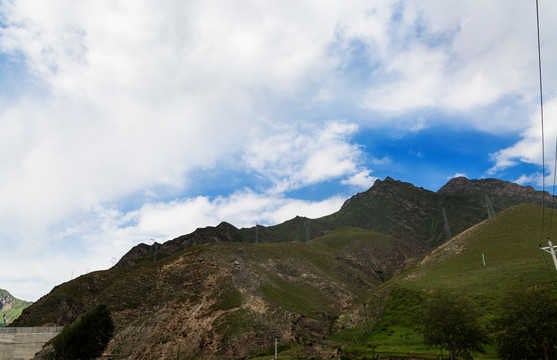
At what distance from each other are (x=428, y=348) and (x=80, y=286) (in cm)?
11590

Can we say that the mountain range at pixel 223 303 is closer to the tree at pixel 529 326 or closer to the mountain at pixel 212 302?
the mountain at pixel 212 302

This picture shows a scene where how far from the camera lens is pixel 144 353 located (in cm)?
7788

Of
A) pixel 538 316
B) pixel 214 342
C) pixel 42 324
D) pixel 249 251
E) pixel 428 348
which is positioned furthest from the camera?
pixel 249 251

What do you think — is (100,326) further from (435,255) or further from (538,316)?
(435,255)

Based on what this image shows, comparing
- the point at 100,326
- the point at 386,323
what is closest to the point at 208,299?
the point at 100,326

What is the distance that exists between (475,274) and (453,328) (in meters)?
52.3

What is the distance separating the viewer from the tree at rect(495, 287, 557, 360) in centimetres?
3894

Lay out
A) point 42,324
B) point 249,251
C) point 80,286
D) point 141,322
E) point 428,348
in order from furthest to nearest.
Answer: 1. point 249,251
2. point 80,286
3. point 42,324
4. point 141,322
5. point 428,348

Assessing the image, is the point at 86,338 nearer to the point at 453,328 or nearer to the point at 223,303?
the point at 223,303

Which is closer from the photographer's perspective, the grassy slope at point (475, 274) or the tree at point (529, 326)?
the tree at point (529, 326)

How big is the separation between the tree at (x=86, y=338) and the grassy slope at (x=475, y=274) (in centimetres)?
5540

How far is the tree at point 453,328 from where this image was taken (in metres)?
46.8

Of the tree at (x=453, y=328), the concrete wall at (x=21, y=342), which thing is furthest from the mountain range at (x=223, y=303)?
the tree at (x=453, y=328)

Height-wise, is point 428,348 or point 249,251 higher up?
point 249,251
